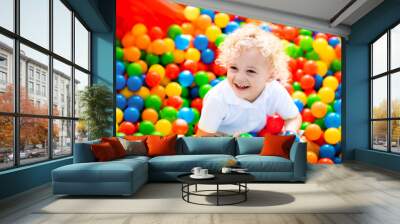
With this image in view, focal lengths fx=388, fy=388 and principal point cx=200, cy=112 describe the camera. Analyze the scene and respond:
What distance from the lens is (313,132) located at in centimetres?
742

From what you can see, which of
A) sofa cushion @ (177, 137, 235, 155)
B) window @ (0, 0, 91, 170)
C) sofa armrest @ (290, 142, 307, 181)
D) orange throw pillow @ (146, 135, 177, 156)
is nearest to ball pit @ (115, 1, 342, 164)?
window @ (0, 0, 91, 170)

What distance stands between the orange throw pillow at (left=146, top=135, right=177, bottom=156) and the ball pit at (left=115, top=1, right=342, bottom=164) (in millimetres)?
1616

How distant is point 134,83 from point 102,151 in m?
2.80

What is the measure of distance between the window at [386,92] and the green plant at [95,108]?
199 inches

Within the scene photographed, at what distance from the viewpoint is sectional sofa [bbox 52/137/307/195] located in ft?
13.5

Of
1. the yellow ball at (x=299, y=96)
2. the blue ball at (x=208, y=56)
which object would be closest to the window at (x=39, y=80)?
the blue ball at (x=208, y=56)

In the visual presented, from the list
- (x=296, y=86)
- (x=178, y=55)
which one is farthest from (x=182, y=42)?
(x=296, y=86)

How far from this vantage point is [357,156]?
7.89 metres

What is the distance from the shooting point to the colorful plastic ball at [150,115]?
7383 mm

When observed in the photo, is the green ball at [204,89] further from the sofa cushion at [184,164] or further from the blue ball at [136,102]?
the sofa cushion at [184,164]

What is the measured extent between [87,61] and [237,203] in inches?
183

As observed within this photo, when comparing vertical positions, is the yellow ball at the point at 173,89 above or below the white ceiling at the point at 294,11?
below

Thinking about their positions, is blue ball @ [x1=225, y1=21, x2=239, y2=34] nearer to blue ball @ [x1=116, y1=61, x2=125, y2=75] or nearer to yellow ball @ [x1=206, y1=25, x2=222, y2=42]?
yellow ball @ [x1=206, y1=25, x2=222, y2=42]

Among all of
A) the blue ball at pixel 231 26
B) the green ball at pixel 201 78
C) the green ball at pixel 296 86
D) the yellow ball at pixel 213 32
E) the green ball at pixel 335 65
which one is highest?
the blue ball at pixel 231 26
